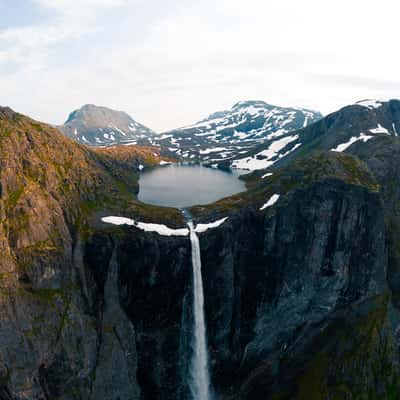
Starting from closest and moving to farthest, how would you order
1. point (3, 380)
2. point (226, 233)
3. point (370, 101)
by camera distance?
point (3, 380)
point (226, 233)
point (370, 101)

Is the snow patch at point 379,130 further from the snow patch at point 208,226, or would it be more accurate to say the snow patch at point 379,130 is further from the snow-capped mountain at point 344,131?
the snow patch at point 208,226

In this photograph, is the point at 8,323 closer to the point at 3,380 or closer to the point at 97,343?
the point at 3,380

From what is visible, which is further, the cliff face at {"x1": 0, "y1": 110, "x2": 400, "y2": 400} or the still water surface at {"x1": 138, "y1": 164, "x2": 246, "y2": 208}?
the still water surface at {"x1": 138, "y1": 164, "x2": 246, "y2": 208}

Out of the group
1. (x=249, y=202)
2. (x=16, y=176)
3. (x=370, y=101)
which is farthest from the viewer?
(x=370, y=101)

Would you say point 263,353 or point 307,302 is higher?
point 307,302

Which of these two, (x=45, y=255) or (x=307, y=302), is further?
(x=307, y=302)

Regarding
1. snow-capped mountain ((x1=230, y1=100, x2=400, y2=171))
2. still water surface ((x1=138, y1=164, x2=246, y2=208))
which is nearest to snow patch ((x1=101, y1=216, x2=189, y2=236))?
still water surface ((x1=138, y1=164, x2=246, y2=208))

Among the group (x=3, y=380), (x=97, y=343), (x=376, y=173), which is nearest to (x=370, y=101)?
(x=376, y=173)

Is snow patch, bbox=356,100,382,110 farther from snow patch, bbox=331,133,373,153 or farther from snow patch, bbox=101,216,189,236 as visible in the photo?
snow patch, bbox=101,216,189,236
